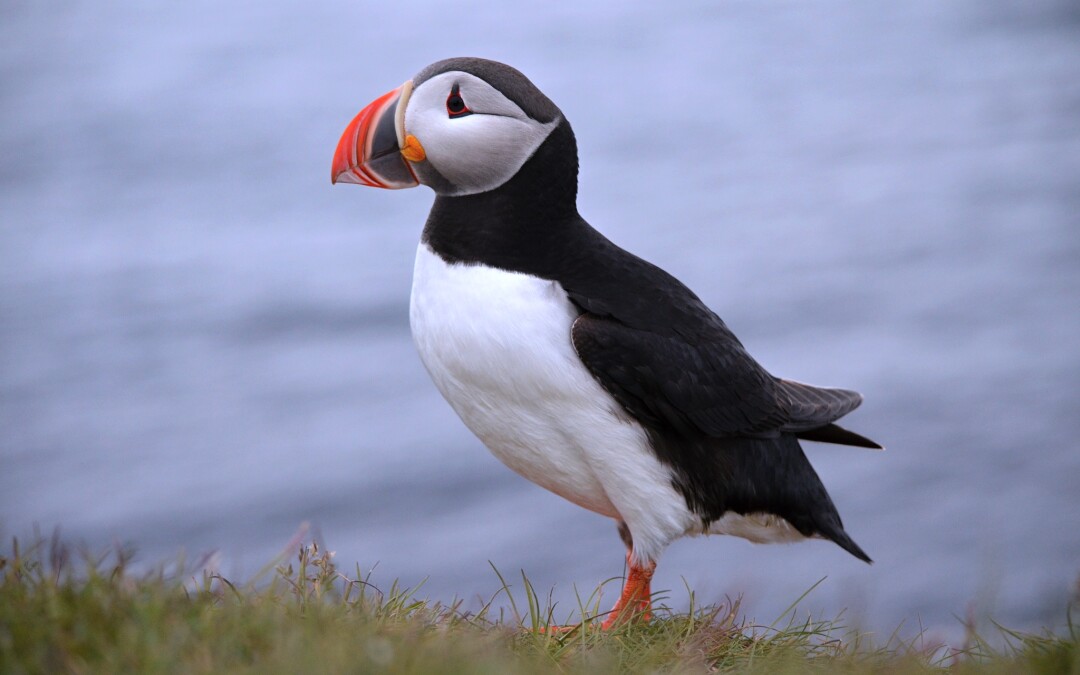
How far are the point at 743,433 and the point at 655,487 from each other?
37 cm

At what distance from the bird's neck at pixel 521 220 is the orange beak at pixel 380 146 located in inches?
6.7

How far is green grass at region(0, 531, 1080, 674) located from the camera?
8.24 ft

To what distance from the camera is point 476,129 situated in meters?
3.72

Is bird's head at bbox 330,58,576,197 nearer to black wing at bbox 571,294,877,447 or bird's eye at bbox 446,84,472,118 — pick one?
bird's eye at bbox 446,84,472,118

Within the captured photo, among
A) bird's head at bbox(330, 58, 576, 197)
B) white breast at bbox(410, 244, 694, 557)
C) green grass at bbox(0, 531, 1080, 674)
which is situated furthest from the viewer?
bird's head at bbox(330, 58, 576, 197)

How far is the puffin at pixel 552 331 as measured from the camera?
12.0 feet

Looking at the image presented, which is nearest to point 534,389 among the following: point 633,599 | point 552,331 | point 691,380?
point 552,331

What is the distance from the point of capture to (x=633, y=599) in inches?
147

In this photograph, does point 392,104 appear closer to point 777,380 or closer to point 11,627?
point 777,380

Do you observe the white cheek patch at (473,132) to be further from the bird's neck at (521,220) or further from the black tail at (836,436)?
the black tail at (836,436)

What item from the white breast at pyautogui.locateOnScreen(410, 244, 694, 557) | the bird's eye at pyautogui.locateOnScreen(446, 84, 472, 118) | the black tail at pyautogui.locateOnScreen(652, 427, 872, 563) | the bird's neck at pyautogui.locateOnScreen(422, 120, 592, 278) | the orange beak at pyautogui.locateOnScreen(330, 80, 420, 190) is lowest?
the black tail at pyautogui.locateOnScreen(652, 427, 872, 563)

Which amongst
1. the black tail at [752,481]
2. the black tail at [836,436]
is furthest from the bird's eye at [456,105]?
the black tail at [836,436]

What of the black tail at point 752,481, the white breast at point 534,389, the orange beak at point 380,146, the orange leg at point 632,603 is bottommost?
the orange leg at point 632,603

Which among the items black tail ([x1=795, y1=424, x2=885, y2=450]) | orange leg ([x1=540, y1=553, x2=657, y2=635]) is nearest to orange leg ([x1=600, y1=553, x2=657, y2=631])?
orange leg ([x1=540, y1=553, x2=657, y2=635])
